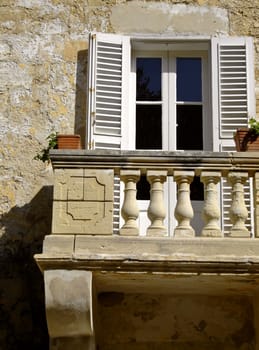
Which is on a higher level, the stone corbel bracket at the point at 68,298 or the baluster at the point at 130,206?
the baluster at the point at 130,206

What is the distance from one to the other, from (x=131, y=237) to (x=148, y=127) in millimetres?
2069

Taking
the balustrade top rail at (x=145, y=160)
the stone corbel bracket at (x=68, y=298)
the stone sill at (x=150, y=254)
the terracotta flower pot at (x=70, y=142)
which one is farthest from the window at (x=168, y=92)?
the stone corbel bracket at (x=68, y=298)

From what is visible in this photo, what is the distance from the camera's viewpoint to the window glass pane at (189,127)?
27.6 feet

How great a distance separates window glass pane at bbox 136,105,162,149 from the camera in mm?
8383

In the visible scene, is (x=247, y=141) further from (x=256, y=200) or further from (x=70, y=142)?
(x=70, y=142)

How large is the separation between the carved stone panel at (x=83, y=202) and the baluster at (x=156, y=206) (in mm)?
350

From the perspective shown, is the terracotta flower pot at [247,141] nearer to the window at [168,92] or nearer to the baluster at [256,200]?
the baluster at [256,200]

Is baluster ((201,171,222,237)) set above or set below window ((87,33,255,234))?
below

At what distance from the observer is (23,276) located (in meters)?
7.78

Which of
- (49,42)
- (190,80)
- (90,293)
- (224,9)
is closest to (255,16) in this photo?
(224,9)

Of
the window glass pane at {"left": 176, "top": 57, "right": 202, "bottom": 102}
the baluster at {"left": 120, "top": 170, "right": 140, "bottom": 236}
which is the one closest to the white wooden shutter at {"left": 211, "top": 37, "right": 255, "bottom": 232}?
the window glass pane at {"left": 176, "top": 57, "right": 202, "bottom": 102}

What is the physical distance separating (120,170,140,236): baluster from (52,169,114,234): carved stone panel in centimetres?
12

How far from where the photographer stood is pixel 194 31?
8.62 metres

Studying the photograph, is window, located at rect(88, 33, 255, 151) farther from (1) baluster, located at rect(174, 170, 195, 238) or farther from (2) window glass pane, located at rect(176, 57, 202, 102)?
(1) baluster, located at rect(174, 170, 195, 238)
